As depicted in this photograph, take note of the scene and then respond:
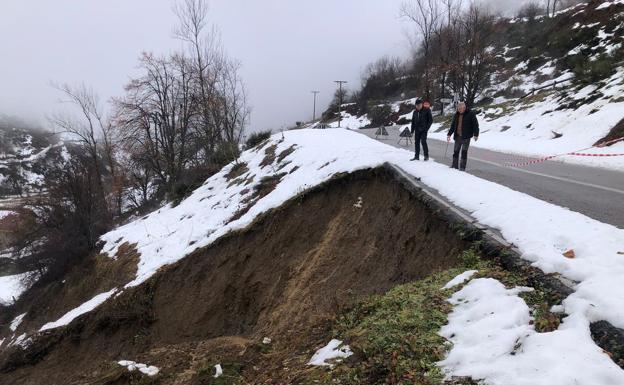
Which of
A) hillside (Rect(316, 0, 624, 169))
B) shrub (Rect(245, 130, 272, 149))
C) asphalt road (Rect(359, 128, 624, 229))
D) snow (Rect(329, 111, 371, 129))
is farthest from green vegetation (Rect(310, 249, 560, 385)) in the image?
snow (Rect(329, 111, 371, 129))

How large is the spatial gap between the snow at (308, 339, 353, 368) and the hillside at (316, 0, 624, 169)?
11.0 meters

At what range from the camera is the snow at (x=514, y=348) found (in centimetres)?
264

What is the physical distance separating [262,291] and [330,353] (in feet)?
16.9

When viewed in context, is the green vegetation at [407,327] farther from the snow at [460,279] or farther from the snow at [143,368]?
the snow at [143,368]

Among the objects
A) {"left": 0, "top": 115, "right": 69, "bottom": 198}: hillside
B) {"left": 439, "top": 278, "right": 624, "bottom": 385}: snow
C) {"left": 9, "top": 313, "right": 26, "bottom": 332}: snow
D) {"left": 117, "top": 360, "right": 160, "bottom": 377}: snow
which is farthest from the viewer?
{"left": 0, "top": 115, "right": 69, "bottom": 198}: hillside

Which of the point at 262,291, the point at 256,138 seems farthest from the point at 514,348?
the point at 256,138

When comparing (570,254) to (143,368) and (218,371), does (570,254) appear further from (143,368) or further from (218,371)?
(143,368)

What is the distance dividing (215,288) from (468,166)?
8.01 meters

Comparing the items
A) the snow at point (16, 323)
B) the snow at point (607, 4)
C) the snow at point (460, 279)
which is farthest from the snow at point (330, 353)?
the snow at point (607, 4)

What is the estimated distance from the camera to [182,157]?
34.0m

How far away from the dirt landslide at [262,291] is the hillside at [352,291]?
4 centimetres

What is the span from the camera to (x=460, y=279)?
15.2 feet

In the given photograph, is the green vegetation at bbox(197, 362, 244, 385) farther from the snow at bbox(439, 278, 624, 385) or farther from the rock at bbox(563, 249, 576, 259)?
the rock at bbox(563, 249, 576, 259)

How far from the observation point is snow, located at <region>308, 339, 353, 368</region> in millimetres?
3970
